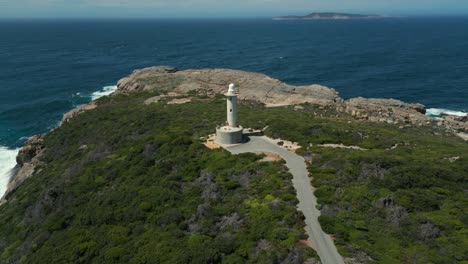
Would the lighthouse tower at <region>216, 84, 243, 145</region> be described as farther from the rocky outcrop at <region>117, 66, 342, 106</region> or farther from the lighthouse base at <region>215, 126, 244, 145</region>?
the rocky outcrop at <region>117, 66, 342, 106</region>

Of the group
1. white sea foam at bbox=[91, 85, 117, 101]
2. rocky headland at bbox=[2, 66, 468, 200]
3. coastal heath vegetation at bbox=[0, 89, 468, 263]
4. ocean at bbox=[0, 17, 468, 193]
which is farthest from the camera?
white sea foam at bbox=[91, 85, 117, 101]

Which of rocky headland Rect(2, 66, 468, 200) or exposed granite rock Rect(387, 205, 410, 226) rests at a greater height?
exposed granite rock Rect(387, 205, 410, 226)

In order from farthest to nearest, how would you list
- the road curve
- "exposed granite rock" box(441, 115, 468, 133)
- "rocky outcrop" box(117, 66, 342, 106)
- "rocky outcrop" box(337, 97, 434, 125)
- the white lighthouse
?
"rocky outcrop" box(117, 66, 342, 106) < "exposed granite rock" box(441, 115, 468, 133) < "rocky outcrop" box(337, 97, 434, 125) < the white lighthouse < the road curve

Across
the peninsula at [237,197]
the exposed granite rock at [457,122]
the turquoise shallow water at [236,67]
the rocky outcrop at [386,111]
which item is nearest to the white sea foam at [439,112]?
the turquoise shallow water at [236,67]

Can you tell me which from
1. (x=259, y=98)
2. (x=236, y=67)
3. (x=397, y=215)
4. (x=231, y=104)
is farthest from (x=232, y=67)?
(x=397, y=215)

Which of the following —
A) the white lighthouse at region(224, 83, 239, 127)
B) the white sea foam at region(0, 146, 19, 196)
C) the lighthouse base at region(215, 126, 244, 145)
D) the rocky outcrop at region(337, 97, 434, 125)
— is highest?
the white lighthouse at region(224, 83, 239, 127)

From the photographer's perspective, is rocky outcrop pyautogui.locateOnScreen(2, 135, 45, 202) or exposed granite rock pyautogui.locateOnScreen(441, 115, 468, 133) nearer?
rocky outcrop pyautogui.locateOnScreen(2, 135, 45, 202)

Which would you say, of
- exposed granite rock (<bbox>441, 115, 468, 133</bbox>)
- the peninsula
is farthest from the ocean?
the peninsula
